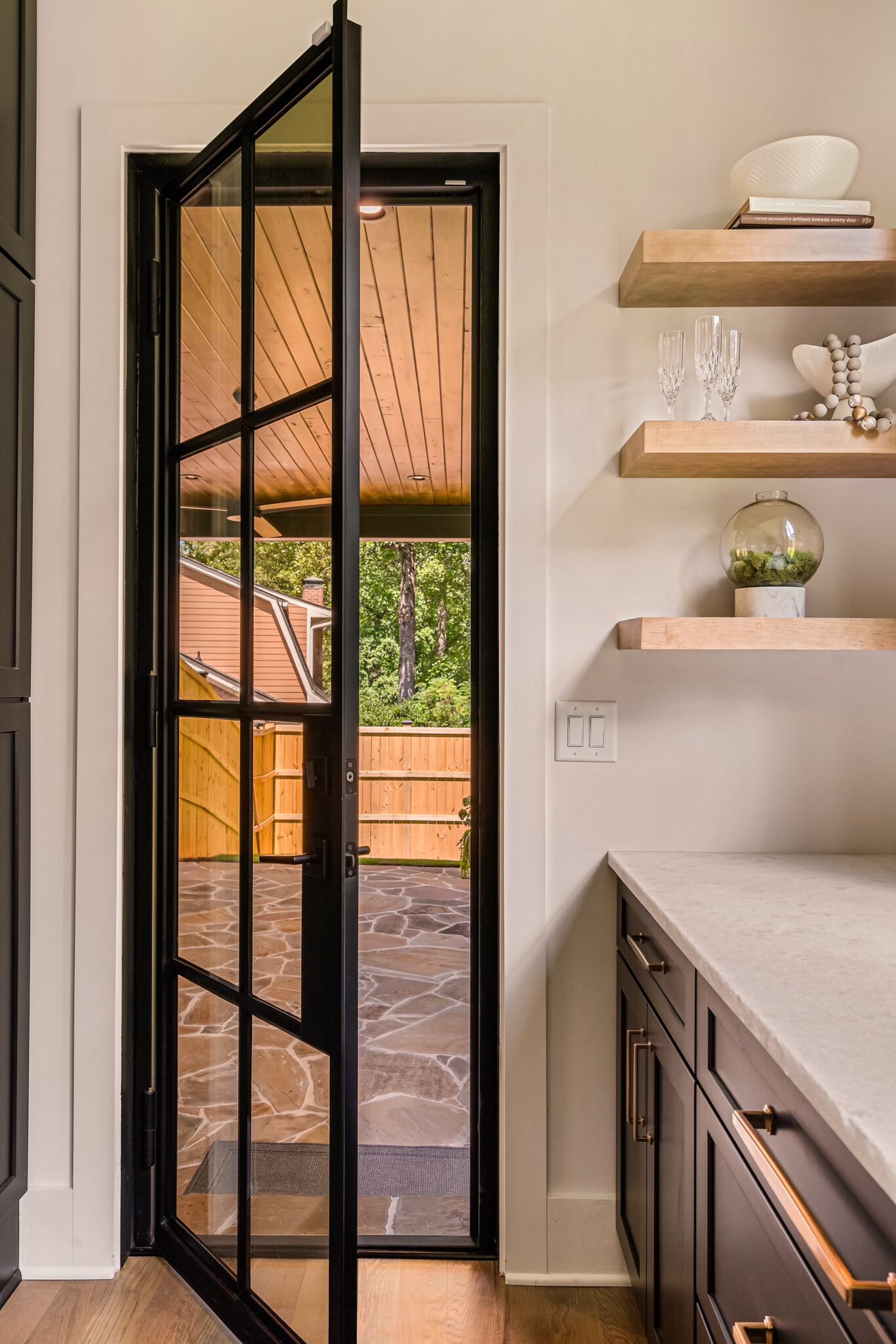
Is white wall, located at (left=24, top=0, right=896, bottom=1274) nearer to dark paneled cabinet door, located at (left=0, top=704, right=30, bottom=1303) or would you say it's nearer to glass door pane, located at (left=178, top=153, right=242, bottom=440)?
dark paneled cabinet door, located at (left=0, top=704, right=30, bottom=1303)

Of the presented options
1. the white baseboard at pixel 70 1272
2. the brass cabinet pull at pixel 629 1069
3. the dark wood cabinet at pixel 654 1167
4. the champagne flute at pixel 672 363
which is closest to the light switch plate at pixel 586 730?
the dark wood cabinet at pixel 654 1167

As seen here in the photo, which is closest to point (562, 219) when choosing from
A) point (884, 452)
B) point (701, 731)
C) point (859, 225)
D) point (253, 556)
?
point (859, 225)

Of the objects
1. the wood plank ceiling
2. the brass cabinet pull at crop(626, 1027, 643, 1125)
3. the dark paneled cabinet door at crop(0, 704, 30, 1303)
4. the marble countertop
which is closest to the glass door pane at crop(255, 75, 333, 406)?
the wood plank ceiling

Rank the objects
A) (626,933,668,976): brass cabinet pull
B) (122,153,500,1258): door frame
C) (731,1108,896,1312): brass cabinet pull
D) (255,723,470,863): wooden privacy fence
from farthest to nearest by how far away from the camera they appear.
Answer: (255,723,470,863): wooden privacy fence, (122,153,500,1258): door frame, (626,933,668,976): brass cabinet pull, (731,1108,896,1312): brass cabinet pull

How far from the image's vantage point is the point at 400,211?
2.10 m

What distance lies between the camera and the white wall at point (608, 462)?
1.74m

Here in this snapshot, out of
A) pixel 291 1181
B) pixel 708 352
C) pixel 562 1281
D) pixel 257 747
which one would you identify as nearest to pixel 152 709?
pixel 257 747

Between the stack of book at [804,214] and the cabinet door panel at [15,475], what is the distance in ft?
4.55

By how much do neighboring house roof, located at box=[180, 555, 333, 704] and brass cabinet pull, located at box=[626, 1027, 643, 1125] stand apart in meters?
0.81

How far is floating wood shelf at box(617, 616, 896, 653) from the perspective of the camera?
1.54 meters

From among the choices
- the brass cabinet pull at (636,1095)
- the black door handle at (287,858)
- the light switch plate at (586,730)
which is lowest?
the brass cabinet pull at (636,1095)

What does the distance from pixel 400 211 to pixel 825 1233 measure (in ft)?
6.97

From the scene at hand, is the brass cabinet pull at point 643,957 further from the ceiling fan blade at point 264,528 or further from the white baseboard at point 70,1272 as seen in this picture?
the white baseboard at point 70,1272

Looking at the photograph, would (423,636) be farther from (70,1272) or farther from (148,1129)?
(70,1272)
